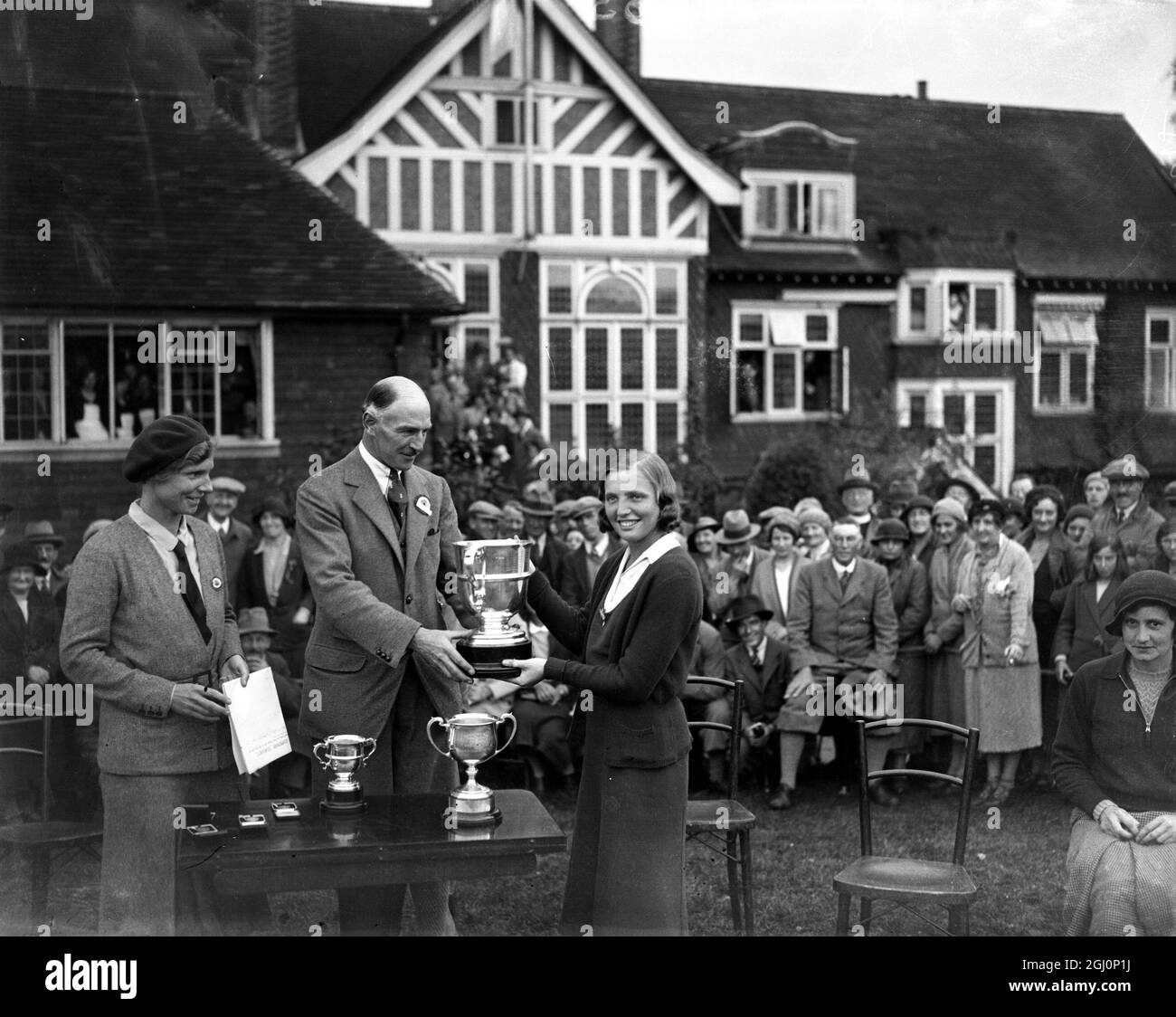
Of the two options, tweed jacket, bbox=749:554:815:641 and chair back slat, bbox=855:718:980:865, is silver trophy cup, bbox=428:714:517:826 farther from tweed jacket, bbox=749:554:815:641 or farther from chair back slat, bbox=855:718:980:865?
tweed jacket, bbox=749:554:815:641

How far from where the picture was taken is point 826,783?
907 centimetres

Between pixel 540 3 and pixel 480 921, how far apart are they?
10.3 meters

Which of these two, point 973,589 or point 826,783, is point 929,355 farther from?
point 826,783

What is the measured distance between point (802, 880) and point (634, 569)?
305 cm

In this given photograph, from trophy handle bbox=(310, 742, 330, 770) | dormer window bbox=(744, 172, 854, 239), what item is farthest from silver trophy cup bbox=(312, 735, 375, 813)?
dormer window bbox=(744, 172, 854, 239)

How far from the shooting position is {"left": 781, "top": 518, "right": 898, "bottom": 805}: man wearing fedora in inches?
343

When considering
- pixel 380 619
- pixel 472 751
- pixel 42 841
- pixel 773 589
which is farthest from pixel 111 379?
pixel 472 751

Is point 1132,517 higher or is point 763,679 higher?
point 1132,517

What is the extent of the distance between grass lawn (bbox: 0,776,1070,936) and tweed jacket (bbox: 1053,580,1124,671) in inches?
38.2

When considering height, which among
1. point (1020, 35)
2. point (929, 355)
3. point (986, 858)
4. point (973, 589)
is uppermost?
point (1020, 35)

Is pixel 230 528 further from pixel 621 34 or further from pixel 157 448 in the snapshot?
pixel 621 34

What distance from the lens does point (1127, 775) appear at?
5.13 metres

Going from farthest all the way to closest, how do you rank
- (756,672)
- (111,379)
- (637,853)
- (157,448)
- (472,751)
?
(111,379) → (756,672) → (637,853) → (157,448) → (472,751)
